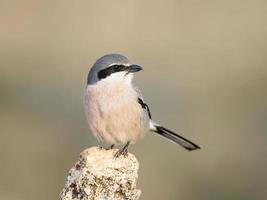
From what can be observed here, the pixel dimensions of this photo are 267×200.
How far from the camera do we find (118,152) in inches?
116

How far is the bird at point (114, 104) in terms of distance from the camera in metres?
4.66

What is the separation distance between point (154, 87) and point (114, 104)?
19.3ft

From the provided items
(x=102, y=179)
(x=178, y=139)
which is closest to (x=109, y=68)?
(x=178, y=139)

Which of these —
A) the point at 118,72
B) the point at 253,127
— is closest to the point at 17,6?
the point at 253,127

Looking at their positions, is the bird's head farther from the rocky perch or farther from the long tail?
the rocky perch

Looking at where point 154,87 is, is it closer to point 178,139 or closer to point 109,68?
point 178,139

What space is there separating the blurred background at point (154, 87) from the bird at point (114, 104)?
1997 millimetres

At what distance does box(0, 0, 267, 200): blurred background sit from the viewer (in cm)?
765

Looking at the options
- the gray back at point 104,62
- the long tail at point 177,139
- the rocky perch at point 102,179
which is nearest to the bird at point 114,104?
→ the gray back at point 104,62

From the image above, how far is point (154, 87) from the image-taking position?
34.8 ft

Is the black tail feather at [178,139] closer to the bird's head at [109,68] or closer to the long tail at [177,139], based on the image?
the long tail at [177,139]

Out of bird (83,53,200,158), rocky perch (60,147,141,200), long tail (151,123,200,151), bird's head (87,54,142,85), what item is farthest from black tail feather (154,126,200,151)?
rocky perch (60,147,141,200)

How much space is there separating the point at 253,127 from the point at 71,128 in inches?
79.4

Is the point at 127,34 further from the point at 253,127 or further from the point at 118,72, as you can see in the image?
the point at 118,72
